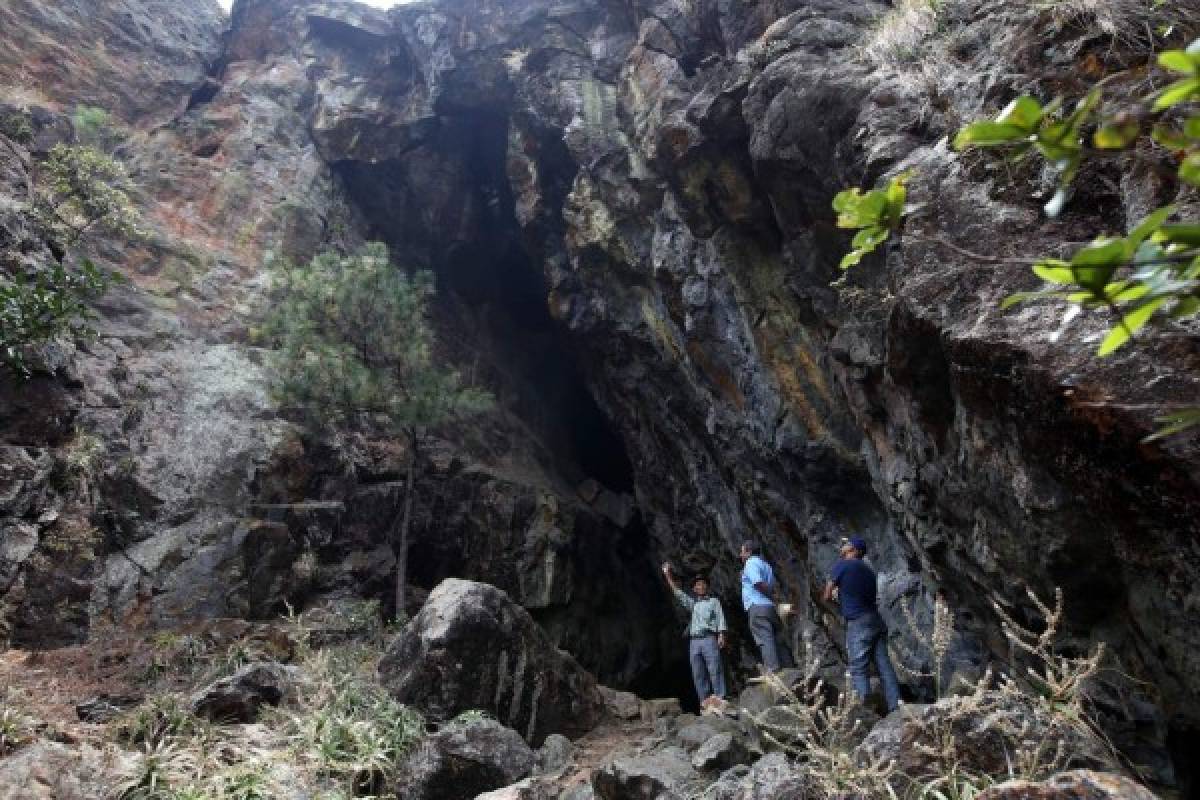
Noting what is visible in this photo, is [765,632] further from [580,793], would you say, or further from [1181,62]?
[1181,62]

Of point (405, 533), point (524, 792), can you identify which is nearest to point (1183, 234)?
point (524, 792)

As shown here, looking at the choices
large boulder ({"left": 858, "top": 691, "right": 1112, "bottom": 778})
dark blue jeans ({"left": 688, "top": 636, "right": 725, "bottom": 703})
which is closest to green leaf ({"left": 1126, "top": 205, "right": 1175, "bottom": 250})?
large boulder ({"left": 858, "top": 691, "right": 1112, "bottom": 778})

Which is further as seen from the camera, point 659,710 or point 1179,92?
point 659,710

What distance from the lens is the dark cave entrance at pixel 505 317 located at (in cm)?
1830

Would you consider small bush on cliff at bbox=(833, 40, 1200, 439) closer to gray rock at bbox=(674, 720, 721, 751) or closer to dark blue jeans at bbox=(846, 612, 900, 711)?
dark blue jeans at bbox=(846, 612, 900, 711)

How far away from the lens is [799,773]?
4070 mm

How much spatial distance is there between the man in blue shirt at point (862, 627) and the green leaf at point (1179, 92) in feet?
20.0

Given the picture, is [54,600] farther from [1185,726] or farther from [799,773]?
[1185,726]

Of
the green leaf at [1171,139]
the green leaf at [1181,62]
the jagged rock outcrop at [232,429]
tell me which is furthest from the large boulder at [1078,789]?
the jagged rock outcrop at [232,429]

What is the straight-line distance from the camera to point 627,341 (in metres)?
Result: 15.9

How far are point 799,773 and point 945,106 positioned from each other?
20.4ft

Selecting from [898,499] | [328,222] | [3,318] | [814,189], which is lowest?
[898,499]

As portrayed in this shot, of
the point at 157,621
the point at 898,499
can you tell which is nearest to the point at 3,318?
the point at 157,621

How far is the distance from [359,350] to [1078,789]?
1257 cm
